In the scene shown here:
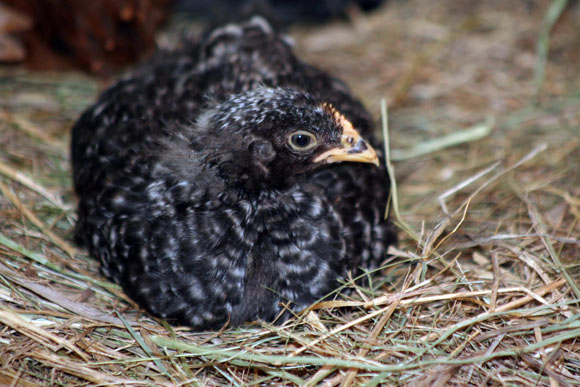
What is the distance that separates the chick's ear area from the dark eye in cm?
10

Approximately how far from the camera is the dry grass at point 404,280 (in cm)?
269

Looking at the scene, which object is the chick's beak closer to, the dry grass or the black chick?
the black chick

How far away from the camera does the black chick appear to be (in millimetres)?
2770

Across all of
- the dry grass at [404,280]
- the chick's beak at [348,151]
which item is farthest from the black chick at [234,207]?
the dry grass at [404,280]

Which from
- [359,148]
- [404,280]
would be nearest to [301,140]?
[359,148]

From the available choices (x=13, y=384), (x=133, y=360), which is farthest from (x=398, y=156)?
(x=13, y=384)

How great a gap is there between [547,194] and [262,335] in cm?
217

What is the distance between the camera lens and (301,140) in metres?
2.75

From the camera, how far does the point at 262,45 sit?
12.5 feet

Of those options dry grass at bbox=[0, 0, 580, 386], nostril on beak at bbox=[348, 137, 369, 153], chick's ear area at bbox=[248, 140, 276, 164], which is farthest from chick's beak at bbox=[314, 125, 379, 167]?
dry grass at bbox=[0, 0, 580, 386]

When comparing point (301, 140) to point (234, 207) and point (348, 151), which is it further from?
point (234, 207)

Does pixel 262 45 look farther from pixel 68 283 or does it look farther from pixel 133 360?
pixel 133 360

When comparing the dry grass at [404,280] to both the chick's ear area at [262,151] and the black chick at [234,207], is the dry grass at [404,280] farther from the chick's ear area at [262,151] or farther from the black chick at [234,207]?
the chick's ear area at [262,151]

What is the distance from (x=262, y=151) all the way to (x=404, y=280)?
105cm
